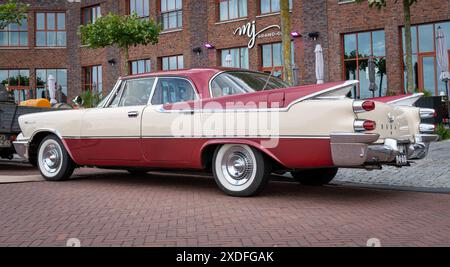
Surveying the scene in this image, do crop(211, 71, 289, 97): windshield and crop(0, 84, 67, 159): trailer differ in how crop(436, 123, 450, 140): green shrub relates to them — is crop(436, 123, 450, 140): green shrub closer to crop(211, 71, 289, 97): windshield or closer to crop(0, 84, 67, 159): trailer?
crop(211, 71, 289, 97): windshield

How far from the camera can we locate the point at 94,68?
29656 millimetres

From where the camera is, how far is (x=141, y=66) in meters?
27.4

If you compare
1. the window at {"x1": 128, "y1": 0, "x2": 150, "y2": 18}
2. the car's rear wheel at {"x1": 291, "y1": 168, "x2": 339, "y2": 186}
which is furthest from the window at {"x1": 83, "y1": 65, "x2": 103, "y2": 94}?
the car's rear wheel at {"x1": 291, "y1": 168, "x2": 339, "y2": 186}

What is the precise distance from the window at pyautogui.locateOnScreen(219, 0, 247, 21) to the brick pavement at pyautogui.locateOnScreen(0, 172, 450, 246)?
18149mm

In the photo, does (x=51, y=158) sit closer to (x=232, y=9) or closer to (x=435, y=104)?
(x=435, y=104)

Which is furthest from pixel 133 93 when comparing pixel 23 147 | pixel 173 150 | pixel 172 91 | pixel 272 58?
pixel 272 58

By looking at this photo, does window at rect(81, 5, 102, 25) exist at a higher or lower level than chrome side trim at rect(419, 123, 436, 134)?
higher

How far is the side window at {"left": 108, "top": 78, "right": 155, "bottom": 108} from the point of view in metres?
6.41

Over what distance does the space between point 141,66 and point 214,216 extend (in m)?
23.8

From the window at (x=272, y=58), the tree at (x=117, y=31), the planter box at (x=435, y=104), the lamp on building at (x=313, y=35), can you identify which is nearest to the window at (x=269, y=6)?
the window at (x=272, y=58)
